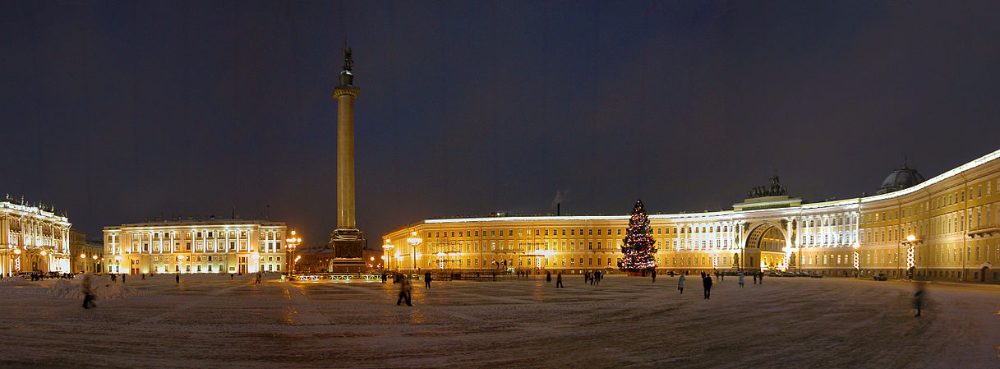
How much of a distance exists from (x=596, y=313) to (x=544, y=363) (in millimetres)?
12669

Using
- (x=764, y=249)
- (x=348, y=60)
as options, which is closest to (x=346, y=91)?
(x=348, y=60)

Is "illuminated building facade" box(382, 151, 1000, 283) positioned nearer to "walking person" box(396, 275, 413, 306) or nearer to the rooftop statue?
the rooftop statue

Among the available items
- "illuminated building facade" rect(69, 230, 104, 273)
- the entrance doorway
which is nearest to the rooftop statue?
the entrance doorway

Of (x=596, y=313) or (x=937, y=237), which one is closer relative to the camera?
(x=596, y=313)

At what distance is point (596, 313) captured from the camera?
27.2 meters

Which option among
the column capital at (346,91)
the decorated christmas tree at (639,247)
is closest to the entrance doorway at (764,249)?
the decorated christmas tree at (639,247)

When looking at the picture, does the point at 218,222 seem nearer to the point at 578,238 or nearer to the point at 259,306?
the point at 578,238

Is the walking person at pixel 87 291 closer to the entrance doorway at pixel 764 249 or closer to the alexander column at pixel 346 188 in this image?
the alexander column at pixel 346 188

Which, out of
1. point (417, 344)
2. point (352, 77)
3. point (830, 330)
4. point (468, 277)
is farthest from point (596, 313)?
point (352, 77)

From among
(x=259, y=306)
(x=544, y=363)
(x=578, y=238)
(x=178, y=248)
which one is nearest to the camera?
(x=544, y=363)

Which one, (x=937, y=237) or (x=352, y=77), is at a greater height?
(x=352, y=77)

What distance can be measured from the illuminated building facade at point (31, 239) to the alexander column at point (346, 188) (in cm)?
5657

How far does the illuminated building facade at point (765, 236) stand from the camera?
7994 cm

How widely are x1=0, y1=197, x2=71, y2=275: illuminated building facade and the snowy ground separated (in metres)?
94.1
